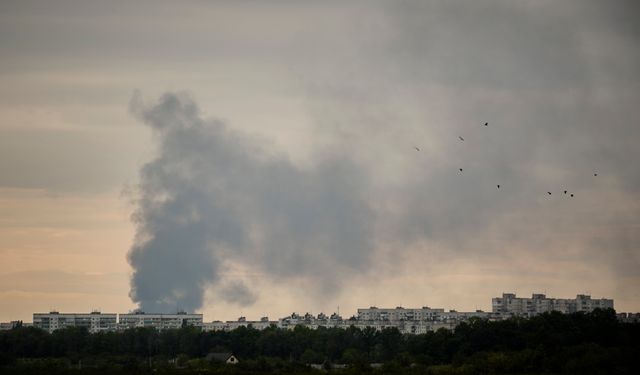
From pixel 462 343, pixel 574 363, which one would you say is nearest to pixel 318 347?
pixel 462 343

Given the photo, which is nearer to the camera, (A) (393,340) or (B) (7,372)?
(B) (7,372)

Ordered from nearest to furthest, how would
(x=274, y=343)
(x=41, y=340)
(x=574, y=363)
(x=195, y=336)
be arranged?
(x=574, y=363)
(x=41, y=340)
(x=274, y=343)
(x=195, y=336)

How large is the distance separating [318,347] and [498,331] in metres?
28.6

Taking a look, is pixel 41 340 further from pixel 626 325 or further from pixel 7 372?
pixel 626 325

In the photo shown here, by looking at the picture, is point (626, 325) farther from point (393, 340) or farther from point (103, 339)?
point (103, 339)

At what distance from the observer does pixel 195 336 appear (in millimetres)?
140125

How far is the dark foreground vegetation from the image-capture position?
85.1 m

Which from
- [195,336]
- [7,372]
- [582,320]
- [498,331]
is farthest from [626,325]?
[7,372]

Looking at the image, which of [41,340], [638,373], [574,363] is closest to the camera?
[638,373]

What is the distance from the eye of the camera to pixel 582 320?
115 meters

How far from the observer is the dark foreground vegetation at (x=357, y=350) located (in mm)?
85062

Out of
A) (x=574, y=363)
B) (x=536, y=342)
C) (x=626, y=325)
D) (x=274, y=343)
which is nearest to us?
(x=574, y=363)

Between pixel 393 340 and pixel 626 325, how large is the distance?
97.6 ft

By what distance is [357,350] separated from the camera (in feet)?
422
